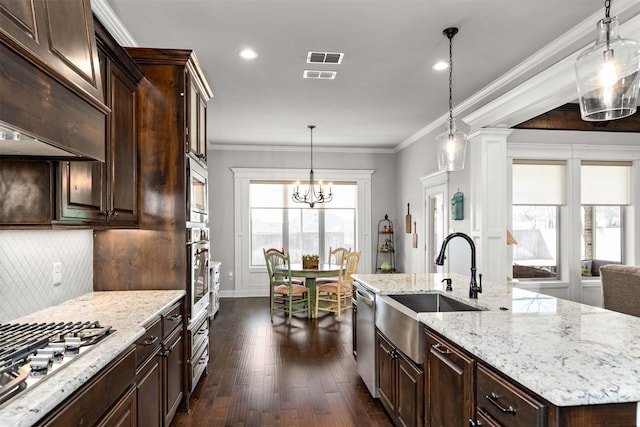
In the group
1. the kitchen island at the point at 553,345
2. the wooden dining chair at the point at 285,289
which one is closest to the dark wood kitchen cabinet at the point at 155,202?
the kitchen island at the point at 553,345

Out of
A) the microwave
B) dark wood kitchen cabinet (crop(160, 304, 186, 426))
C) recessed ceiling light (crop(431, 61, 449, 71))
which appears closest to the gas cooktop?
dark wood kitchen cabinet (crop(160, 304, 186, 426))

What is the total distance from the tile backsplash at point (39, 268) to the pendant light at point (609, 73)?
275 centimetres

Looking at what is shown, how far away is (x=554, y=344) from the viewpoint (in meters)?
1.52

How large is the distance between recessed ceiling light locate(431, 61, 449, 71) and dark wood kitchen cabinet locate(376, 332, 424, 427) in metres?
2.53

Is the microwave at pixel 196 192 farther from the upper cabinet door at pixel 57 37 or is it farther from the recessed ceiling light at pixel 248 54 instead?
the upper cabinet door at pixel 57 37

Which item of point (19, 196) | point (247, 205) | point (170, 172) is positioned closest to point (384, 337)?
point (170, 172)

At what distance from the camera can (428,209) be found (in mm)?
6363

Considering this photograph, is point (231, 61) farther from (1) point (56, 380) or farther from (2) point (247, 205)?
(2) point (247, 205)

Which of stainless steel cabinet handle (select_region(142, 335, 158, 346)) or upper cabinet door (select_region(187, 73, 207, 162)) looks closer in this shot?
stainless steel cabinet handle (select_region(142, 335, 158, 346))

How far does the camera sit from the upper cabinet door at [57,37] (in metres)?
1.10

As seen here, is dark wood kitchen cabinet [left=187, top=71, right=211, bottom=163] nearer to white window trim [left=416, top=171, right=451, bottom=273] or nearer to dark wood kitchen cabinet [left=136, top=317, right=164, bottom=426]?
dark wood kitchen cabinet [left=136, top=317, right=164, bottom=426]

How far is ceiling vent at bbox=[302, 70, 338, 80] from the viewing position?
13.0 feet

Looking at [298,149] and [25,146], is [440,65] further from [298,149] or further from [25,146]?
[298,149]

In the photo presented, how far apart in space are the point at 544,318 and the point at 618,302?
2.98 meters
